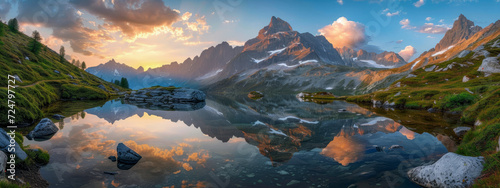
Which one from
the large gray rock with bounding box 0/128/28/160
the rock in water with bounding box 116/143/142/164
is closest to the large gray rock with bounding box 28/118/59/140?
the large gray rock with bounding box 0/128/28/160

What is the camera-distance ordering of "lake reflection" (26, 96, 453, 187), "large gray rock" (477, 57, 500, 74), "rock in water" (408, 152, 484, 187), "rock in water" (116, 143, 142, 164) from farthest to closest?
"large gray rock" (477, 57, 500, 74) < "rock in water" (116, 143, 142, 164) < "lake reflection" (26, 96, 453, 187) < "rock in water" (408, 152, 484, 187)

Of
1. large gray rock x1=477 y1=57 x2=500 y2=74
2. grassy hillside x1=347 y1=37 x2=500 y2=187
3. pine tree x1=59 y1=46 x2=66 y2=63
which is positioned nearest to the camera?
grassy hillside x1=347 y1=37 x2=500 y2=187

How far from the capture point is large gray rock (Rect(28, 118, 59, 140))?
19.6 meters

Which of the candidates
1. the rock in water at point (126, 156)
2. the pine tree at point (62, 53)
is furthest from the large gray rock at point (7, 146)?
the pine tree at point (62, 53)

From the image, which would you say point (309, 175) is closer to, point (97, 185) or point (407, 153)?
point (407, 153)

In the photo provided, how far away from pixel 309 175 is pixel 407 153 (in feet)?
31.6

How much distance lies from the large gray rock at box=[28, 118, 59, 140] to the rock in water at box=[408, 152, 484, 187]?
29.3 metres

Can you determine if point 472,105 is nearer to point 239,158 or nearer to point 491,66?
point 239,158

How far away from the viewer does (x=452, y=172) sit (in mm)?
9789

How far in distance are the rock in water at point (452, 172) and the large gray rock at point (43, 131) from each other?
29.3m

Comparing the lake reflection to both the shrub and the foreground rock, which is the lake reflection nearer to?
the shrub

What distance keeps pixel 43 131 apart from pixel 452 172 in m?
31.4

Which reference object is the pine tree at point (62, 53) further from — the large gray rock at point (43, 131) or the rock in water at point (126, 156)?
the rock in water at point (126, 156)

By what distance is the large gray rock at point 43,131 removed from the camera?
773 inches
